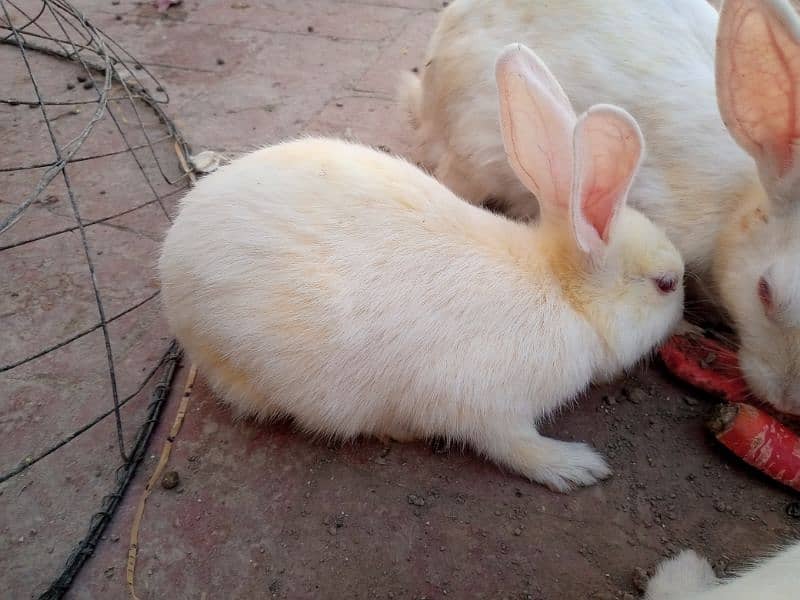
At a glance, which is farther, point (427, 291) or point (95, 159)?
point (95, 159)

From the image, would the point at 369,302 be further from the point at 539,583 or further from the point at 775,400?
the point at 775,400

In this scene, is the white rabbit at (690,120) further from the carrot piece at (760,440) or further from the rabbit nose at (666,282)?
the rabbit nose at (666,282)

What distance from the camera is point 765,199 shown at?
7.20 feet

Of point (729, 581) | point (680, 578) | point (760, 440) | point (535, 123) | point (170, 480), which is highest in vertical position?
point (535, 123)

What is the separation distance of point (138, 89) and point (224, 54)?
2.43ft

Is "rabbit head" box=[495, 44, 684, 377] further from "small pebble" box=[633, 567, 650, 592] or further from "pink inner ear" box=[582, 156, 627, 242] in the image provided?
"small pebble" box=[633, 567, 650, 592]

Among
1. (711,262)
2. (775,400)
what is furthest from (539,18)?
(775,400)

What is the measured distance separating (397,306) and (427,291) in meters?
0.10

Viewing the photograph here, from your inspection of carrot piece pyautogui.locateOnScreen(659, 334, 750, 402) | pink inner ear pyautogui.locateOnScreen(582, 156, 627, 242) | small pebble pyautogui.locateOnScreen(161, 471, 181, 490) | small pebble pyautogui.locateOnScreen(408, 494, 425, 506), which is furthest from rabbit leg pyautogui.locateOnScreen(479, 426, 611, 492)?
small pebble pyautogui.locateOnScreen(161, 471, 181, 490)

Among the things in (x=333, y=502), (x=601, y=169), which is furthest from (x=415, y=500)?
(x=601, y=169)

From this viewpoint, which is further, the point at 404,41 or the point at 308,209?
the point at 404,41

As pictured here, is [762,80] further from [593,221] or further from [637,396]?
[637,396]

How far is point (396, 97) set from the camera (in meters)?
3.88

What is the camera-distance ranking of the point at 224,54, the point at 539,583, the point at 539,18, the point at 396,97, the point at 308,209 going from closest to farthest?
the point at 539,583, the point at 308,209, the point at 539,18, the point at 396,97, the point at 224,54
